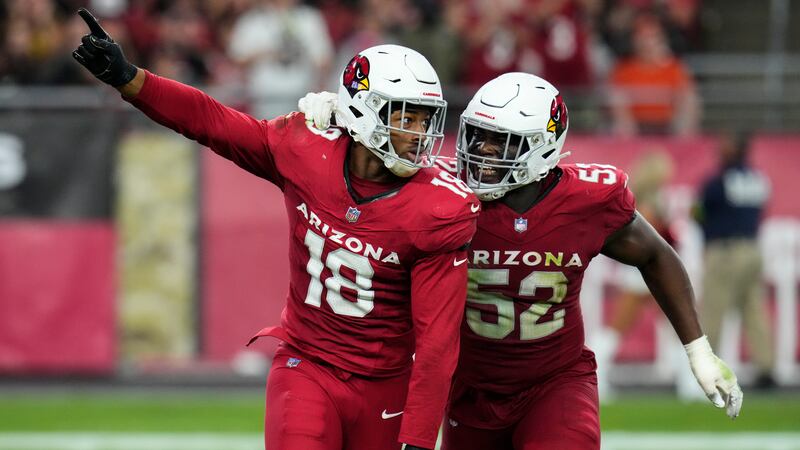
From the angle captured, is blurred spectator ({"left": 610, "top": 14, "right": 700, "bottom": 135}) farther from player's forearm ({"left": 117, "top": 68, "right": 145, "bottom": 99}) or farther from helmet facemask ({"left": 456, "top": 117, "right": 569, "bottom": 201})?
player's forearm ({"left": 117, "top": 68, "right": 145, "bottom": 99})

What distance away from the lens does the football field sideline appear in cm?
810

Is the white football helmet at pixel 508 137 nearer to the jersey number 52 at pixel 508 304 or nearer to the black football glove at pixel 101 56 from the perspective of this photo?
the jersey number 52 at pixel 508 304

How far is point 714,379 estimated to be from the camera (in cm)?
494

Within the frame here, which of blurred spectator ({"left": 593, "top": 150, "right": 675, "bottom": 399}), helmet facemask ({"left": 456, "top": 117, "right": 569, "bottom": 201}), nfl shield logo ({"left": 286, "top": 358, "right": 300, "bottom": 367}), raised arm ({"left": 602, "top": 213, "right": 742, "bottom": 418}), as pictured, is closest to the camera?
nfl shield logo ({"left": 286, "top": 358, "right": 300, "bottom": 367})

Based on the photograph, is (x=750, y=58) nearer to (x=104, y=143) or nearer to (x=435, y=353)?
(x=104, y=143)

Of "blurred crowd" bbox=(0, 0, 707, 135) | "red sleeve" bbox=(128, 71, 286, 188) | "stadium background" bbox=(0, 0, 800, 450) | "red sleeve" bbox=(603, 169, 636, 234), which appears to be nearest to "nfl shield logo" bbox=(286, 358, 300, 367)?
"red sleeve" bbox=(128, 71, 286, 188)

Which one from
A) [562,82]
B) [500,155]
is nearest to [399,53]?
[500,155]

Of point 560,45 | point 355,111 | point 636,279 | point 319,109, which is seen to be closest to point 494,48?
point 560,45

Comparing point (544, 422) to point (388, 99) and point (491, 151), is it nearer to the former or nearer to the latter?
point (491, 151)

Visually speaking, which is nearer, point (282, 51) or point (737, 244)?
point (737, 244)

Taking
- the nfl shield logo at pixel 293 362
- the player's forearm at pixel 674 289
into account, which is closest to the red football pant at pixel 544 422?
the player's forearm at pixel 674 289

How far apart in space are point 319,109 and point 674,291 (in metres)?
1.44

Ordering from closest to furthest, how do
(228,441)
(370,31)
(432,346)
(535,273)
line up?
(432,346) < (535,273) < (228,441) < (370,31)

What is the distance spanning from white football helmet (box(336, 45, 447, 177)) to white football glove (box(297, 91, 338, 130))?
0.09m
